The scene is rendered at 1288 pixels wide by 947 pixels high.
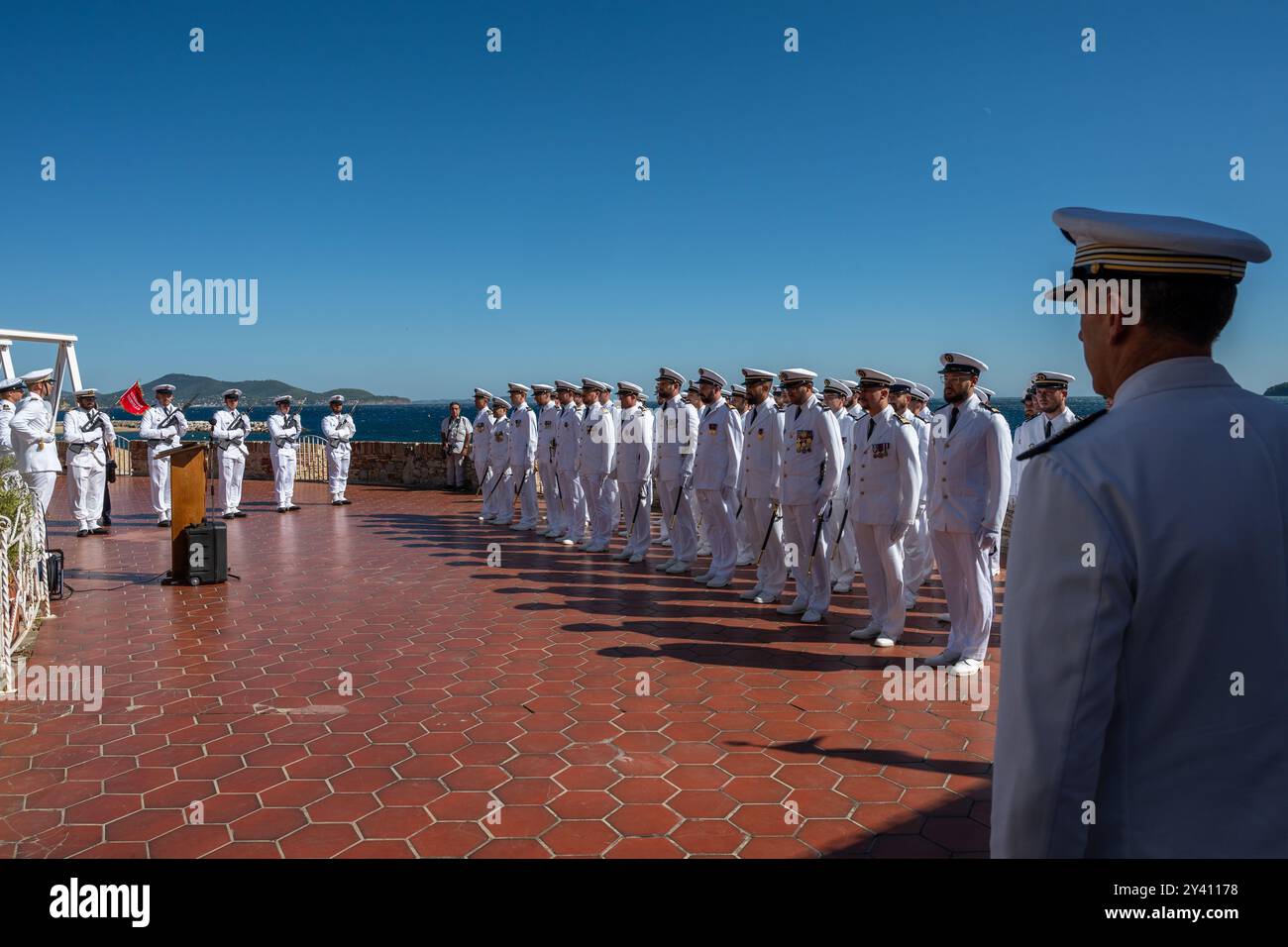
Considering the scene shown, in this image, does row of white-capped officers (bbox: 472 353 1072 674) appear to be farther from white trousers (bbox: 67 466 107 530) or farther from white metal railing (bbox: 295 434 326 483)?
white metal railing (bbox: 295 434 326 483)

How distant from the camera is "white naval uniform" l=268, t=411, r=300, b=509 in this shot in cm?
1471

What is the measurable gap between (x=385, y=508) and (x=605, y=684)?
36.1 ft

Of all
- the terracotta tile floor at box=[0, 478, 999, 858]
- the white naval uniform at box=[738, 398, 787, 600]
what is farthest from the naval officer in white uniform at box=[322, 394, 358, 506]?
the white naval uniform at box=[738, 398, 787, 600]

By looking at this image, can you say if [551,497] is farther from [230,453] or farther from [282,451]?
[230,453]

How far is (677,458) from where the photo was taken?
33.1 ft

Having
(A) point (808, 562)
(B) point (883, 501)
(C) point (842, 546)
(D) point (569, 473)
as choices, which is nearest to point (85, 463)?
(D) point (569, 473)

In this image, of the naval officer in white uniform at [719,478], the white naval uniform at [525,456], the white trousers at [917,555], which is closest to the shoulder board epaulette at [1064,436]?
the naval officer in white uniform at [719,478]

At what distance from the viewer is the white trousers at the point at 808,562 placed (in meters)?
7.32

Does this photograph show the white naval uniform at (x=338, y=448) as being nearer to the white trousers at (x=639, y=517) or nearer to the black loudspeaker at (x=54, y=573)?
the white trousers at (x=639, y=517)

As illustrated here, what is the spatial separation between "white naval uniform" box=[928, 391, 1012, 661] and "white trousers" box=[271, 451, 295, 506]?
12.6 metres

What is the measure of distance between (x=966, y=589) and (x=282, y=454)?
12986 millimetres
